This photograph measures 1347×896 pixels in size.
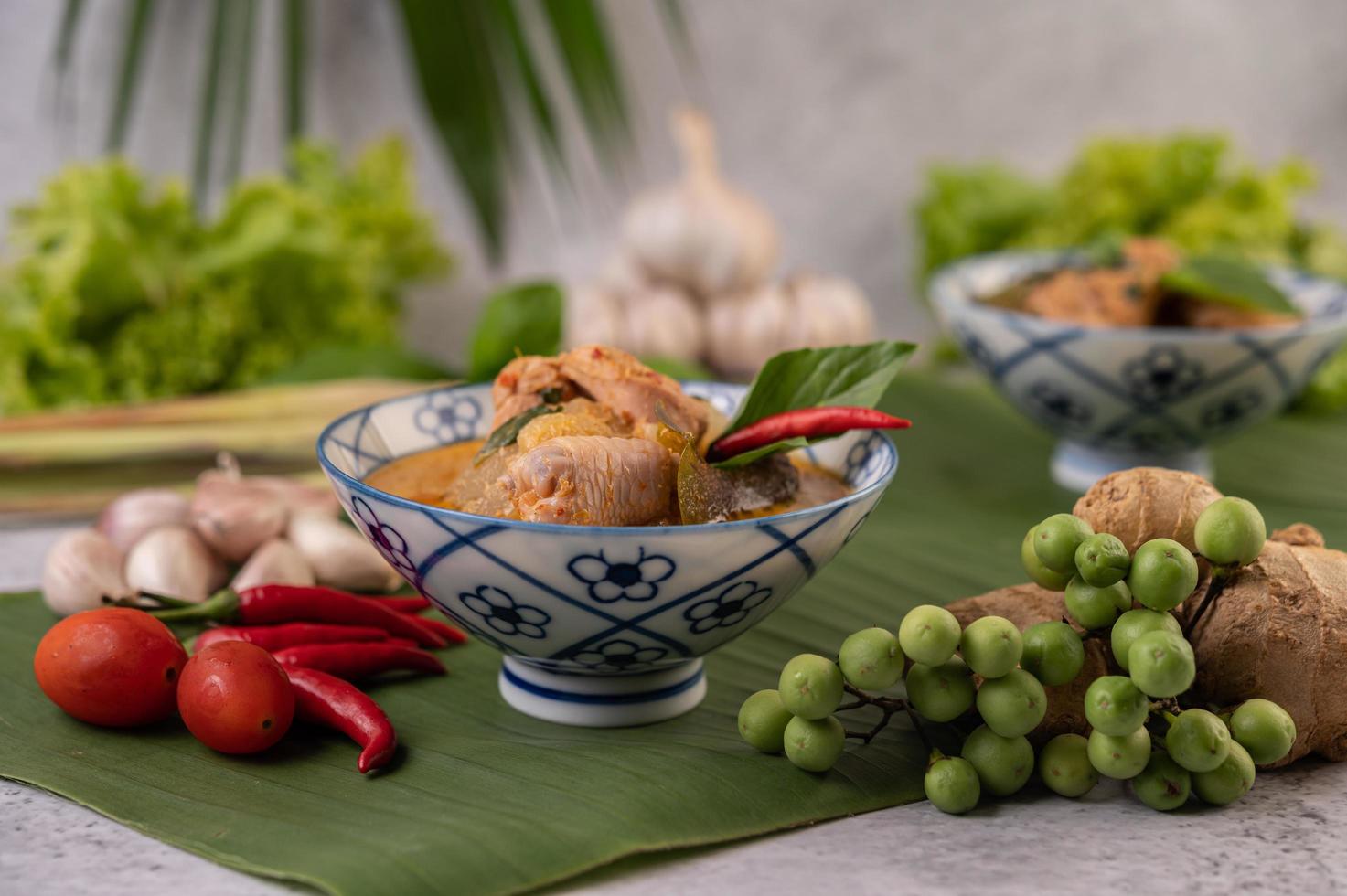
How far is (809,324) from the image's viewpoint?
3.84 m

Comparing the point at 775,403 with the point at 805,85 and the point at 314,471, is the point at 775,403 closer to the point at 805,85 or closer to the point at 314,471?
the point at 314,471

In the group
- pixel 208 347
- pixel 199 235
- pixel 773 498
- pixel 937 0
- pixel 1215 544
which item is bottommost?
pixel 1215 544

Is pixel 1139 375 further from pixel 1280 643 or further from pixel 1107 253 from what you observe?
pixel 1280 643

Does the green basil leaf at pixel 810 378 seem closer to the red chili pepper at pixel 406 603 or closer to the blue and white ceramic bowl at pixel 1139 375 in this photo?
the red chili pepper at pixel 406 603

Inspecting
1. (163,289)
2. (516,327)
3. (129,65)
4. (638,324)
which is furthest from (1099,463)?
(129,65)

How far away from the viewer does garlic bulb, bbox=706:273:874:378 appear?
3848mm

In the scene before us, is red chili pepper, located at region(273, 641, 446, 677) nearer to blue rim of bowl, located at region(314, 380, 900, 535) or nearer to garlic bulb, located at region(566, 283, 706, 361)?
blue rim of bowl, located at region(314, 380, 900, 535)

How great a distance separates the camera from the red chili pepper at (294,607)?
2021mm

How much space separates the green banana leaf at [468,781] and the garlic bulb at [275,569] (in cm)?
30

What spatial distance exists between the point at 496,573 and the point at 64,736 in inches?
24.6

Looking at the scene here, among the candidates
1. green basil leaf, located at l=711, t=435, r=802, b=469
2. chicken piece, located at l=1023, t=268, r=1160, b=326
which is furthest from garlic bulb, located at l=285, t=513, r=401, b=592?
chicken piece, located at l=1023, t=268, r=1160, b=326

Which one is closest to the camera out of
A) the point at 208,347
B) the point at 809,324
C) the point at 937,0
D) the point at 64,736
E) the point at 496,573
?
the point at 496,573

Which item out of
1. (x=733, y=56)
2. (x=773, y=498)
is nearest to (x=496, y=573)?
(x=773, y=498)

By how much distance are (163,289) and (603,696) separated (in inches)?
87.9
